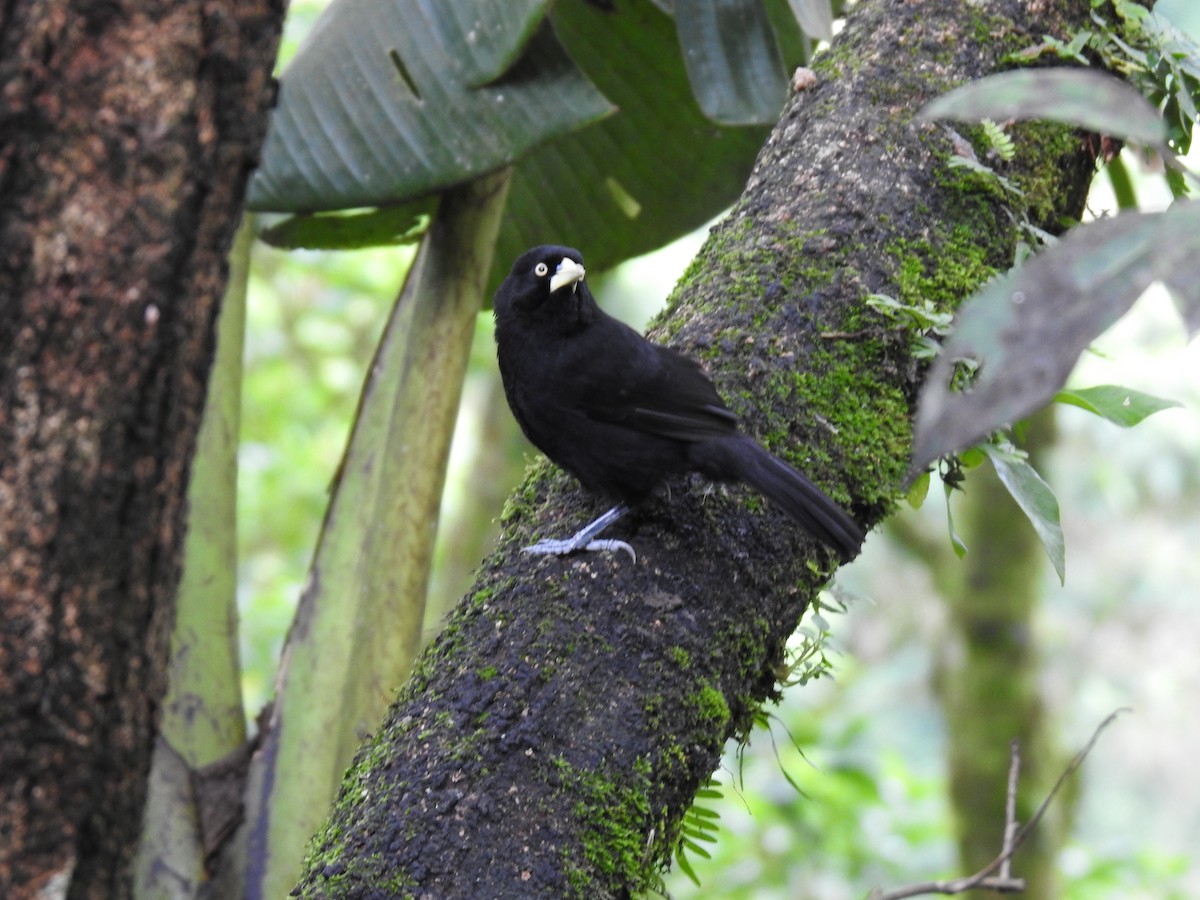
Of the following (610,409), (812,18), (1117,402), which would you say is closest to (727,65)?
(812,18)

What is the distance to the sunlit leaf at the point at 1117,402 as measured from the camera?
7.22 feet

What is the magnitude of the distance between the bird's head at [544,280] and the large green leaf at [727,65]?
0.64 meters

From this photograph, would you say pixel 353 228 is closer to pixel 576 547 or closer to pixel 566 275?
pixel 566 275

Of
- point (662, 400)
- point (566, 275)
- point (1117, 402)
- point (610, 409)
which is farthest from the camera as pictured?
point (566, 275)

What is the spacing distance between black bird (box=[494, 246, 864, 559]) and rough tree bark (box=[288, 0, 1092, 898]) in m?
0.07

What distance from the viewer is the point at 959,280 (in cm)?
243

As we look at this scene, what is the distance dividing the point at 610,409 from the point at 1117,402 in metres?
1.11

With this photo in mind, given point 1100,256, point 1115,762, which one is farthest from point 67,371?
point 1115,762

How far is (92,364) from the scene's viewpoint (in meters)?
0.99

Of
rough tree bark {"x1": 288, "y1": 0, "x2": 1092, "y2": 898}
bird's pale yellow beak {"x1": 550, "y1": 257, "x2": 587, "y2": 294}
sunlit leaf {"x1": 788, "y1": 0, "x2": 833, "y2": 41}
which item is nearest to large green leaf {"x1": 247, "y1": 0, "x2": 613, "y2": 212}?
bird's pale yellow beak {"x1": 550, "y1": 257, "x2": 587, "y2": 294}

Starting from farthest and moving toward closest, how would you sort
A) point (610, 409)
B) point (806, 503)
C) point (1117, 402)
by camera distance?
point (610, 409) < point (1117, 402) < point (806, 503)

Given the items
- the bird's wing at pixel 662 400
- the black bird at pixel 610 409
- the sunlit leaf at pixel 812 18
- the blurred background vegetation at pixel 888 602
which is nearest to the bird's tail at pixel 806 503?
the black bird at pixel 610 409

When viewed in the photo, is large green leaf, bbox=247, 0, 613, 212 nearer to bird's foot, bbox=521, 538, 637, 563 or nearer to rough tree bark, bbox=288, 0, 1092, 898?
rough tree bark, bbox=288, 0, 1092, 898

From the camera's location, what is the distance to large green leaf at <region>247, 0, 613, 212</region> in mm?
3117
